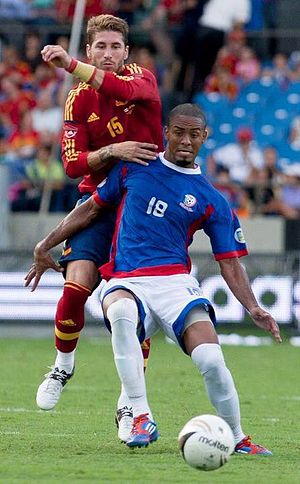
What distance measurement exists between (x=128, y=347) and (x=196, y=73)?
15451mm

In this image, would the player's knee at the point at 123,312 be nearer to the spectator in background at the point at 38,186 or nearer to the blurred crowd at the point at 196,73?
the spectator in background at the point at 38,186

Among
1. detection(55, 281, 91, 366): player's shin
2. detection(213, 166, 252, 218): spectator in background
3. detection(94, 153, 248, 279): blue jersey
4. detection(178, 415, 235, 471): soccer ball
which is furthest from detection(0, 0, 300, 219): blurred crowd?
detection(178, 415, 235, 471): soccer ball

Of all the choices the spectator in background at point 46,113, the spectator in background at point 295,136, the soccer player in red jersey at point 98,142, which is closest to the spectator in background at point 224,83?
the spectator in background at point 295,136

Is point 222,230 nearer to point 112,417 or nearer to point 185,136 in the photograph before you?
point 185,136

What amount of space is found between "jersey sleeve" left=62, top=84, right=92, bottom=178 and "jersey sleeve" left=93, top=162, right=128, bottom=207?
0.74 feet

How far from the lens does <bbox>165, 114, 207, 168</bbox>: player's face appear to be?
7543mm

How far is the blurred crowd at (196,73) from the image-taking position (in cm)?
2064

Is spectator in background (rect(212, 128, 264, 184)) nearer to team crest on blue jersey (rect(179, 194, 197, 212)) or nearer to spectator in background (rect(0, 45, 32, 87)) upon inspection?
spectator in background (rect(0, 45, 32, 87))

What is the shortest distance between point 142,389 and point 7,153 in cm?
1349

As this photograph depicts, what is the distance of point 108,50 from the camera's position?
8.20 meters

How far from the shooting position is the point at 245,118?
21766 mm

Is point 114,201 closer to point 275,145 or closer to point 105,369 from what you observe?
point 105,369

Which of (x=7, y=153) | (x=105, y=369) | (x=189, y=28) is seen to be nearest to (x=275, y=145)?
(x=189, y=28)

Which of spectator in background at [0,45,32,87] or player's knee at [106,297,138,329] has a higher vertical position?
player's knee at [106,297,138,329]
